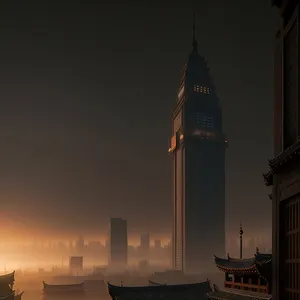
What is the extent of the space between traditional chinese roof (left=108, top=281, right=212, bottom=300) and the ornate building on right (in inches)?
980

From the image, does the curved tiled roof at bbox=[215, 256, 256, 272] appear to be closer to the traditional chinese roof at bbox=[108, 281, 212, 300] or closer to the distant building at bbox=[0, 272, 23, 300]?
the traditional chinese roof at bbox=[108, 281, 212, 300]

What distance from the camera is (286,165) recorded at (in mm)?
17531

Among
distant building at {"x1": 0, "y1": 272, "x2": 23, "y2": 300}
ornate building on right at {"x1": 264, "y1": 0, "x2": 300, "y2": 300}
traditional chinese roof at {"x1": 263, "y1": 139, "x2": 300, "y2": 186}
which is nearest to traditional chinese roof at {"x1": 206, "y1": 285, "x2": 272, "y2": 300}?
ornate building on right at {"x1": 264, "y1": 0, "x2": 300, "y2": 300}

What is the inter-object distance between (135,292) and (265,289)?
15.6 metres

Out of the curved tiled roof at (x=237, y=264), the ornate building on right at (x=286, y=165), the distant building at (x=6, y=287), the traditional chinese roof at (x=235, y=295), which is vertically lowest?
the distant building at (x=6, y=287)

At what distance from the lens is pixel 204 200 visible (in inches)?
7820

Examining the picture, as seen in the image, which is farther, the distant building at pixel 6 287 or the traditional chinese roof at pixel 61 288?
the traditional chinese roof at pixel 61 288

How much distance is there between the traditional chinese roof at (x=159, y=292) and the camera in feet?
134

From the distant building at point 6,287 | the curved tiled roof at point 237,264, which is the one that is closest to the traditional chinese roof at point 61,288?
the distant building at point 6,287

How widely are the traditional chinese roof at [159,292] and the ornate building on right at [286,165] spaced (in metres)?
24.9

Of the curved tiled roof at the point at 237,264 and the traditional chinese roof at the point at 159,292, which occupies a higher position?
the curved tiled roof at the point at 237,264

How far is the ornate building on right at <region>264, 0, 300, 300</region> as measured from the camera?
16734 mm

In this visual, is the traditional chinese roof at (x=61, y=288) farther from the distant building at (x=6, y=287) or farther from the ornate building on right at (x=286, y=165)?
the ornate building on right at (x=286, y=165)

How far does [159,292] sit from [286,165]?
29.9 metres
